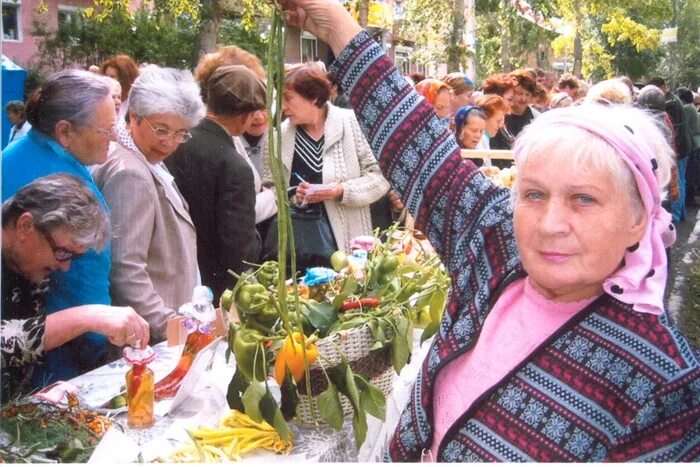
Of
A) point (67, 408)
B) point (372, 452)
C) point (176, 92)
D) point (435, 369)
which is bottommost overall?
point (372, 452)

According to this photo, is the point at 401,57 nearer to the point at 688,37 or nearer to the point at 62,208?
the point at 688,37

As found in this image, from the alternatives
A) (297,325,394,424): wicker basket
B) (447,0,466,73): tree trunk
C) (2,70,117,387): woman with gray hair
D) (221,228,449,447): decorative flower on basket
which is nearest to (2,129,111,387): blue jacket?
(2,70,117,387): woman with gray hair

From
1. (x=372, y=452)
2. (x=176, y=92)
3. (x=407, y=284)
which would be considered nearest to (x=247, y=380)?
(x=372, y=452)

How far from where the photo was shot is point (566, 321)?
1.02m

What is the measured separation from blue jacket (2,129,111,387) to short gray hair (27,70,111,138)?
4 cm

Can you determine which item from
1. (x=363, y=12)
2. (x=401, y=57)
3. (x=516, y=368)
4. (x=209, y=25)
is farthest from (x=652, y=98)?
(x=516, y=368)

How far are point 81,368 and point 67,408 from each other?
429mm

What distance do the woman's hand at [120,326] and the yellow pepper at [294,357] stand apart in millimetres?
428

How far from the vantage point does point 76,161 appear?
81.9 inches

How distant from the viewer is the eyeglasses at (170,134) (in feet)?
7.88

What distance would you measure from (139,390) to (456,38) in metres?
2.70

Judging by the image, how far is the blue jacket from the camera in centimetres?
190

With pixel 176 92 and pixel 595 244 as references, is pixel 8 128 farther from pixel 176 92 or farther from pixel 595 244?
pixel 595 244

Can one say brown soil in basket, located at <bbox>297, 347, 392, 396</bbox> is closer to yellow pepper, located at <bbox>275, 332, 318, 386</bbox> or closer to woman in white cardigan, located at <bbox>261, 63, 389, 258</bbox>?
yellow pepper, located at <bbox>275, 332, 318, 386</bbox>
